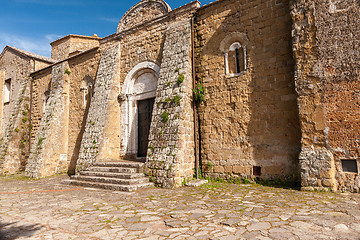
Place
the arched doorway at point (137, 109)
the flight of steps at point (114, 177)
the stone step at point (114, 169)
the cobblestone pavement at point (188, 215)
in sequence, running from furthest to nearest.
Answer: the arched doorway at point (137, 109), the stone step at point (114, 169), the flight of steps at point (114, 177), the cobblestone pavement at point (188, 215)

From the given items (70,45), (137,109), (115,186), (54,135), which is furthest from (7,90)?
(115,186)

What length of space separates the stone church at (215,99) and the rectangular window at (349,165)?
28 millimetres

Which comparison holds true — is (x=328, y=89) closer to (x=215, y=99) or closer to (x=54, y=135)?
(x=215, y=99)

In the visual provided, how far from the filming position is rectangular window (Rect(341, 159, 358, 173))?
5442 mm

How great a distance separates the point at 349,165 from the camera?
5.50 metres

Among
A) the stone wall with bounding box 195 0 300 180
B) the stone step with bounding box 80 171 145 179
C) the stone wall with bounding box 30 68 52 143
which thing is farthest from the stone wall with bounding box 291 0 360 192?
the stone wall with bounding box 30 68 52 143

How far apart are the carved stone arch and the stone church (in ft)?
0.15

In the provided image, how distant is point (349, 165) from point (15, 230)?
266 inches

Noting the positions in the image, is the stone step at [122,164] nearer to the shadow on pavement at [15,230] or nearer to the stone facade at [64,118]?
the stone facade at [64,118]

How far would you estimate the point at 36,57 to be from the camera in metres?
15.2

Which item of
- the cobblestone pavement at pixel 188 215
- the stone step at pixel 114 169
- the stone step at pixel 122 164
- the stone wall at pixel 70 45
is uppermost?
the stone wall at pixel 70 45

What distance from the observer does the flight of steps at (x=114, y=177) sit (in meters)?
6.99

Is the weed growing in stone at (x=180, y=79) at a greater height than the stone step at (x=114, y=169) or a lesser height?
greater

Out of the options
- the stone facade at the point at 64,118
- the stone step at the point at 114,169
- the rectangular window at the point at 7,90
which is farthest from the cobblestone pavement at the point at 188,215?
the rectangular window at the point at 7,90
